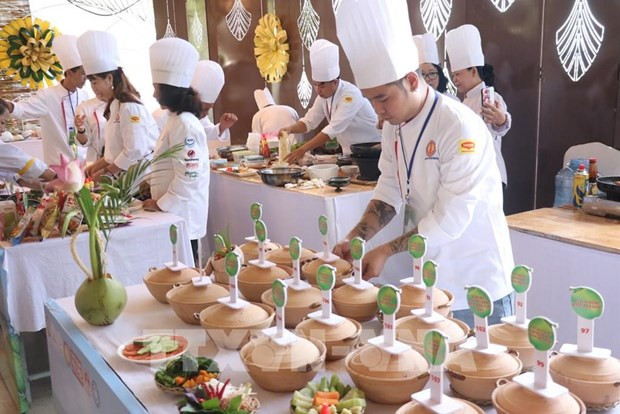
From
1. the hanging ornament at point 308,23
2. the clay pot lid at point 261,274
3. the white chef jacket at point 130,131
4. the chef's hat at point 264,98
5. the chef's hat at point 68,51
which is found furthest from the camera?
the chef's hat at point 264,98

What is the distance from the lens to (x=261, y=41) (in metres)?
6.32

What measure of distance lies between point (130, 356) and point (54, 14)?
6.30 m

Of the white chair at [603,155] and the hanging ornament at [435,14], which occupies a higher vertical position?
the hanging ornament at [435,14]

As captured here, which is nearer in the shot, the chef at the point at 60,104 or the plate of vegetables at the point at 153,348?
the plate of vegetables at the point at 153,348

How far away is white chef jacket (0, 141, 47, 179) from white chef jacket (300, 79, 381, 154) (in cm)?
186

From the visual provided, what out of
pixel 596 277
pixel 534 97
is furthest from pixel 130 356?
pixel 534 97

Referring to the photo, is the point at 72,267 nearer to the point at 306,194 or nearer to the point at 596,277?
the point at 306,194

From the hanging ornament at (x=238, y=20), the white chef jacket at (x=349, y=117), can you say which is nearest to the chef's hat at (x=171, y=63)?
the white chef jacket at (x=349, y=117)

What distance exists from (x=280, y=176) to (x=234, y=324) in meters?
2.20

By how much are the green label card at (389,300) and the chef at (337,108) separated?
296cm

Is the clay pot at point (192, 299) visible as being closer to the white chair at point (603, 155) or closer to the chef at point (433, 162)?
the chef at point (433, 162)

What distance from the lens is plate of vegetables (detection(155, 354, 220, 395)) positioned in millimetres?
1106

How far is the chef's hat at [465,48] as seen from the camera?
343cm

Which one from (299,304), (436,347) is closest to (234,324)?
(299,304)
